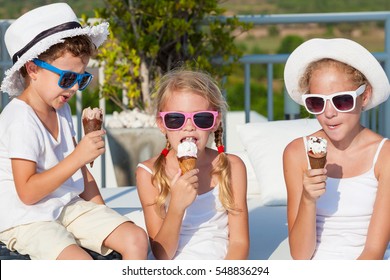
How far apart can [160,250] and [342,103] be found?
2.60 ft

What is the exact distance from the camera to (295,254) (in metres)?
2.72

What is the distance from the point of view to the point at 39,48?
2752mm

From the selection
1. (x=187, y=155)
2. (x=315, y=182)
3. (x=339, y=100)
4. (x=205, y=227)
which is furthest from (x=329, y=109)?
(x=205, y=227)

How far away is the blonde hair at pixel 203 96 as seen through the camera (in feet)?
9.30

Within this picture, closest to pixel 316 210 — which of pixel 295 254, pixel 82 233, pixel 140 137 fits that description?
pixel 295 254

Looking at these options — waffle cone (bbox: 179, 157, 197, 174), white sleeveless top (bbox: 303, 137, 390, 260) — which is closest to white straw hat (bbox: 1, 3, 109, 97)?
waffle cone (bbox: 179, 157, 197, 174)

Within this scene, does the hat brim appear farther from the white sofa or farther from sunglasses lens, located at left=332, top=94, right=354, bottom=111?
sunglasses lens, located at left=332, top=94, right=354, bottom=111

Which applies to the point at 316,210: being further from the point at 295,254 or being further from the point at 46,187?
the point at 46,187

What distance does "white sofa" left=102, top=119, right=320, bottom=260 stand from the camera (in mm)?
3447

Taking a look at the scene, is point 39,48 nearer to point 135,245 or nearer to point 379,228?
point 135,245

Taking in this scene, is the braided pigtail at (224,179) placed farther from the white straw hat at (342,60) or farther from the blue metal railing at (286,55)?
the blue metal railing at (286,55)

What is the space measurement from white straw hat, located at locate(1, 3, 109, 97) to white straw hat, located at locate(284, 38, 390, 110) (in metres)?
0.71

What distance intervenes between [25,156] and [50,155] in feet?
0.50

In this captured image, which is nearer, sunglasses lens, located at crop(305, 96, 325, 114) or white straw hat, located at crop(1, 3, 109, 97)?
sunglasses lens, located at crop(305, 96, 325, 114)
